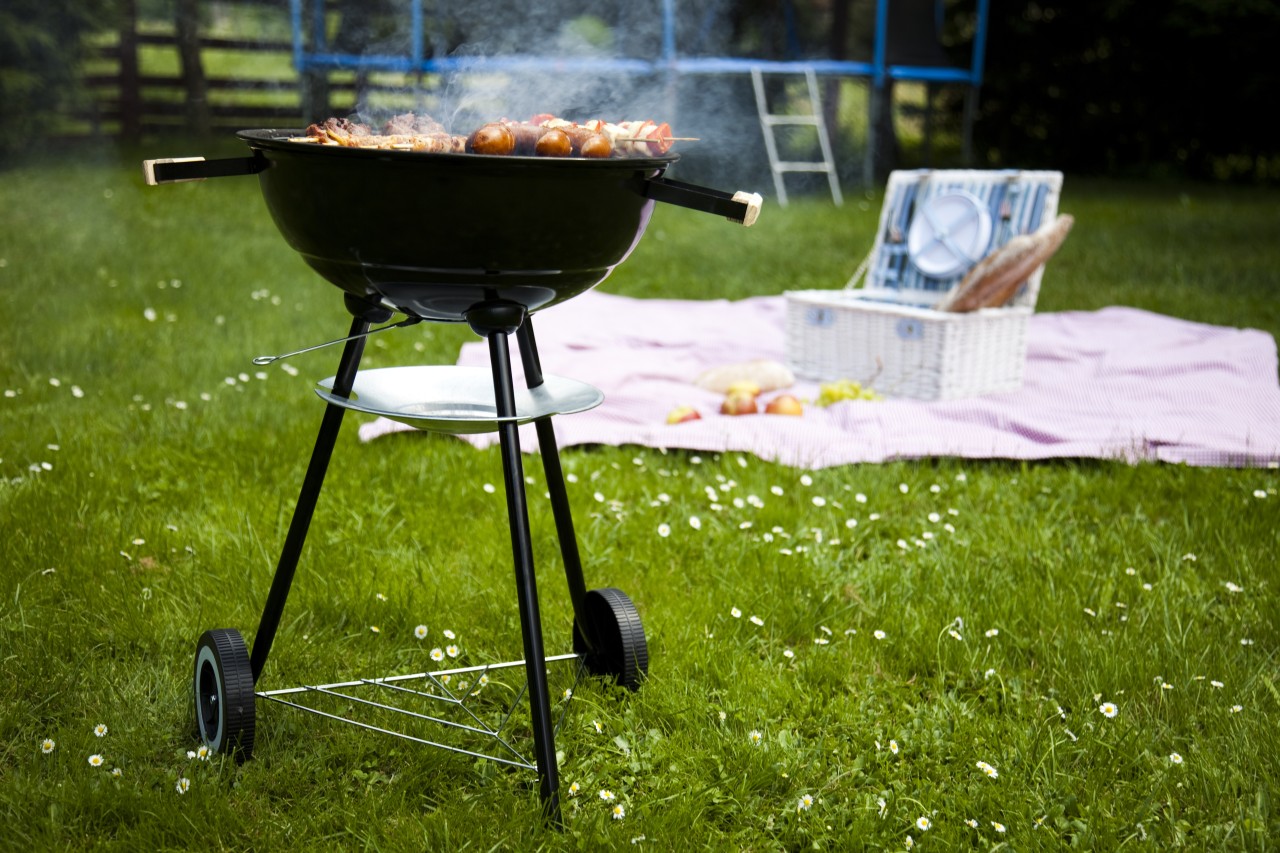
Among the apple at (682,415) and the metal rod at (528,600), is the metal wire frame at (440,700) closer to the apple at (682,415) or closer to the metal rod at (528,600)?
the metal rod at (528,600)

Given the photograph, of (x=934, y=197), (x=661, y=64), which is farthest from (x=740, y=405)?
(x=661, y=64)

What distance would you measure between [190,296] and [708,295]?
2344 millimetres

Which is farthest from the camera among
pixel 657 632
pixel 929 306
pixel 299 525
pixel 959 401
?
pixel 929 306

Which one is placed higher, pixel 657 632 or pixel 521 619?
pixel 521 619

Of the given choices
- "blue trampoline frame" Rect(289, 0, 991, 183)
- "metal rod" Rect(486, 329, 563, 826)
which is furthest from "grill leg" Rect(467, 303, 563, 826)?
"blue trampoline frame" Rect(289, 0, 991, 183)

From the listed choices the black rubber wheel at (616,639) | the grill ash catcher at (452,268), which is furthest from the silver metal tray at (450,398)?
the black rubber wheel at (616,639)

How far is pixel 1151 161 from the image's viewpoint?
1233 centimetres

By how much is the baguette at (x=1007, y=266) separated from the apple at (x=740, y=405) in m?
0.87

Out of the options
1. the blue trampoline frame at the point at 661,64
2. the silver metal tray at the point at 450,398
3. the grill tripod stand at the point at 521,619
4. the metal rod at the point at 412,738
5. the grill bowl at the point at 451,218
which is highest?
the blue trampoline frame at the point at 661,64

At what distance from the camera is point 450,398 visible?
5.99 feet

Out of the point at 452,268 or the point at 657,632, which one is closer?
the point at 452,268

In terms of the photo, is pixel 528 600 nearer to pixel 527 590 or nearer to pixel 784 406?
pixel 527 590

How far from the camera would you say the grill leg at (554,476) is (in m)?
1.85

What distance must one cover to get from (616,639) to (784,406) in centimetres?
166
